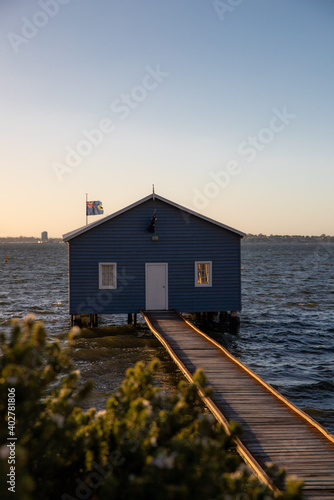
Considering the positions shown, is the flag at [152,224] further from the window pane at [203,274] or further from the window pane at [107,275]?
the window pane at [203,274]

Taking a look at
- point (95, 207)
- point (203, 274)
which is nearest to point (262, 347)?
point (203, 274)

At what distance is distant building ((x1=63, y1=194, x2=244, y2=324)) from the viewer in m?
22.4

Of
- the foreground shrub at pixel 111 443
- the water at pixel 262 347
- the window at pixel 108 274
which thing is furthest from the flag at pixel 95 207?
the foreground shrub at pixel 111 443

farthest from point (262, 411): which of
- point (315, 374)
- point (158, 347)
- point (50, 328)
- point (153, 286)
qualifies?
point (50, 328)

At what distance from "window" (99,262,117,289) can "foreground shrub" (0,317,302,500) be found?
56.2 ft

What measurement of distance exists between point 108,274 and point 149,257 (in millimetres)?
2194

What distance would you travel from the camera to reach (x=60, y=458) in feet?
15.9

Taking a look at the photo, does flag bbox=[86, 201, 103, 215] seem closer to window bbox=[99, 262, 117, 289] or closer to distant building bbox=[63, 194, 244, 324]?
distant building bbox=[63, 194, 244, 324]

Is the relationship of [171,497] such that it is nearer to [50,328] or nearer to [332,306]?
[50,328]

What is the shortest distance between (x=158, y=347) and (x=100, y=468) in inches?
659

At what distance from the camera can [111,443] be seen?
4.77m

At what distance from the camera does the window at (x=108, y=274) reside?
73.9ft

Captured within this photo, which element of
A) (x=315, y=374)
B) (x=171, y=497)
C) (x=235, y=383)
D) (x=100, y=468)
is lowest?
(x=315, y=374)

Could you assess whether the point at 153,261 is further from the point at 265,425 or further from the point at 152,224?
the point at 265,425
